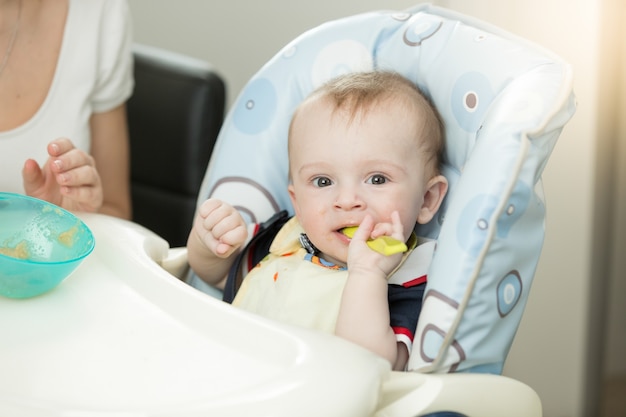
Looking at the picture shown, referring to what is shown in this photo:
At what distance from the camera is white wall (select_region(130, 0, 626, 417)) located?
4.41 feet

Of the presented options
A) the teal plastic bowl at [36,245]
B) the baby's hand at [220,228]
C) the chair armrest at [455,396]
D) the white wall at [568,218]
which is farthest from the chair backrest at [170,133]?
the chair armrest at [455,396]

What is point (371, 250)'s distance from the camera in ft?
2.89

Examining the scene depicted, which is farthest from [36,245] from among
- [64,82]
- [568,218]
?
[568,218]

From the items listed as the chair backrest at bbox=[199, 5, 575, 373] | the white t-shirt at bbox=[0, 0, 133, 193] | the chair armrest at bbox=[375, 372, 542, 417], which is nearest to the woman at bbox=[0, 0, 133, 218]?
the white t-shirt at bbox=[0, 0, 133, 193]

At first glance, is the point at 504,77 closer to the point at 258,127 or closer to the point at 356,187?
the point at 356,187

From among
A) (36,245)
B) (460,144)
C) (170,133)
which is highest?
(460,144)

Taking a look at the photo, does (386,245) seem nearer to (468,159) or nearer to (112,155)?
(468,159)

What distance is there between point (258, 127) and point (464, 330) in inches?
16.3

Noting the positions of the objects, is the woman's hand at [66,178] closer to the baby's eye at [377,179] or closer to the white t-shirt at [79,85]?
the white t-shirt at [79,85]

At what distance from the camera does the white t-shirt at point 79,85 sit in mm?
1204

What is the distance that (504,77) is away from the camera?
35.9 inches

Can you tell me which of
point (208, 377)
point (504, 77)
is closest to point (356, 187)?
point (504, 77)

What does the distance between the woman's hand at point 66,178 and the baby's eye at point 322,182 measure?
0.87 feet

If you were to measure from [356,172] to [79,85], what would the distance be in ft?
1.66
